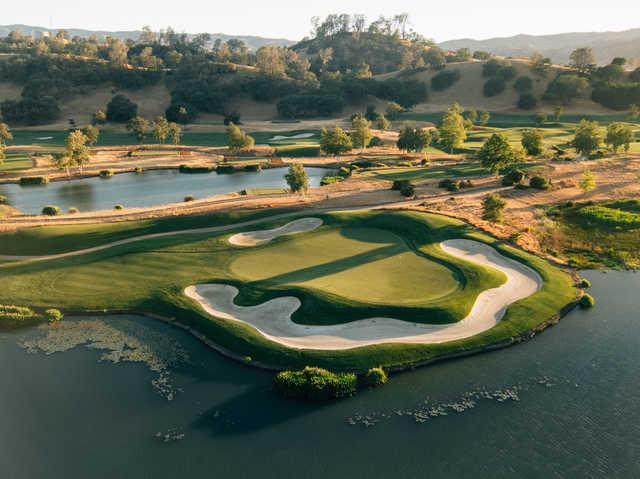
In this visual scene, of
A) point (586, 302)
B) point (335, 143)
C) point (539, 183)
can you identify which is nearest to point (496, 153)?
point (539, 183)

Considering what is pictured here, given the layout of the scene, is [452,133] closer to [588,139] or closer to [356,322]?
[588,139]

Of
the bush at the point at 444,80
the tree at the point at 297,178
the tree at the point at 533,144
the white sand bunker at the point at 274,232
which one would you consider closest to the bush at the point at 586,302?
the white sand bunker at the point at 274,232

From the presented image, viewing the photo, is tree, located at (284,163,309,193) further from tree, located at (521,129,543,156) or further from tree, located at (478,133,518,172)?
tree, located at (521,129,543,156)

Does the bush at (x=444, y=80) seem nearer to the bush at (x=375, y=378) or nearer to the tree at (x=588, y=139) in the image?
the tree at (x=588, y=139)

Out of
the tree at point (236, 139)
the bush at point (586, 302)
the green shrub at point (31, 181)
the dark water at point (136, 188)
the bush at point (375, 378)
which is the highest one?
the tree at point (236, 139)

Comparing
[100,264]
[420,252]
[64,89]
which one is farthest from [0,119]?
[420,252]

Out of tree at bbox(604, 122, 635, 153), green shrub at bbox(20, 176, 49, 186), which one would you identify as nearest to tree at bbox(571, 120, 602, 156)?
tree at bbox(604, 122, 635, 153)
